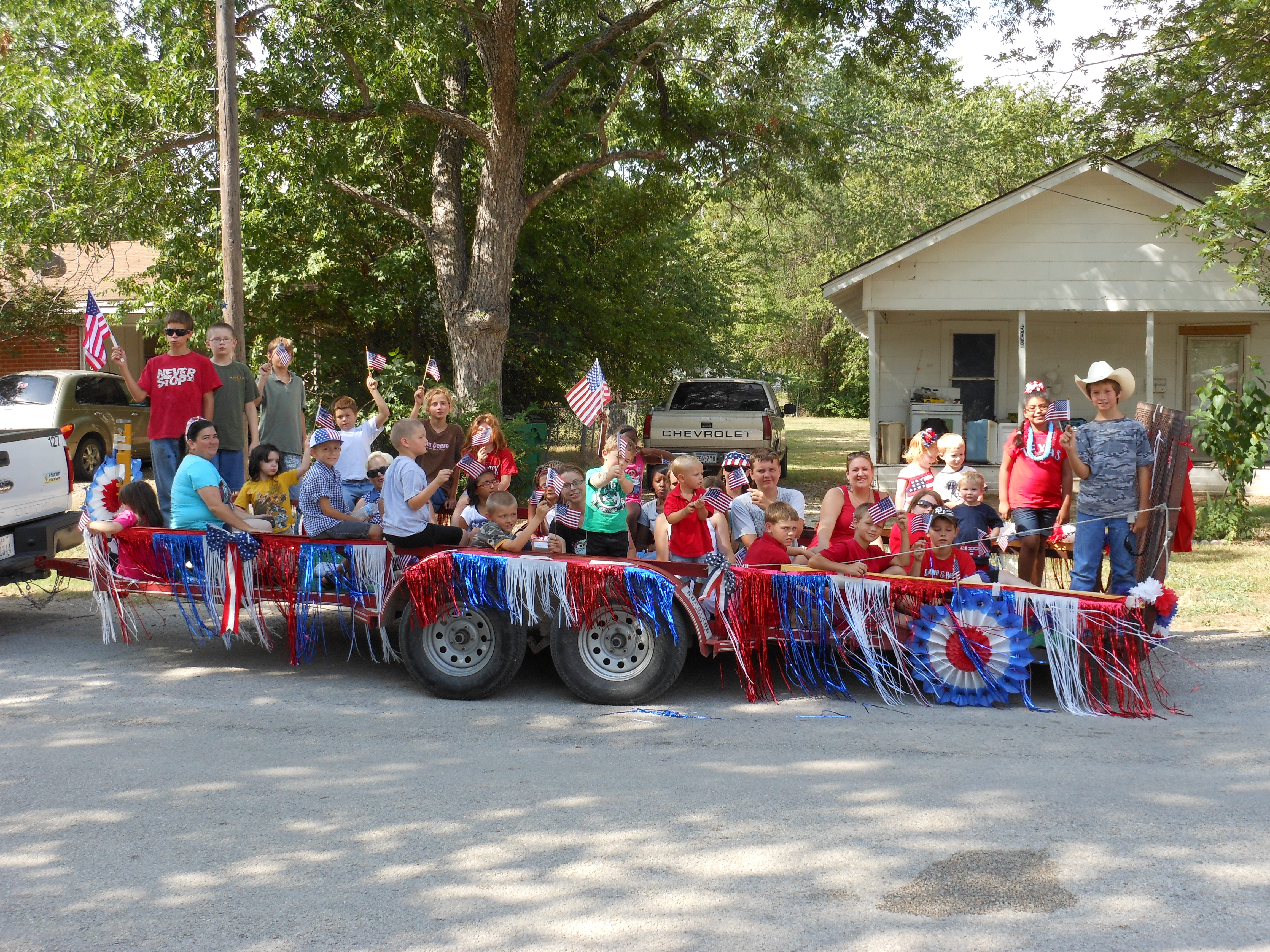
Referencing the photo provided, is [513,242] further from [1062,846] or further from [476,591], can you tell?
[1062,846]

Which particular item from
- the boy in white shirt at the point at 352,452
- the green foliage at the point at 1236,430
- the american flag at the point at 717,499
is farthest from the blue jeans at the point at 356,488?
the green foliage at the point at 1236,430

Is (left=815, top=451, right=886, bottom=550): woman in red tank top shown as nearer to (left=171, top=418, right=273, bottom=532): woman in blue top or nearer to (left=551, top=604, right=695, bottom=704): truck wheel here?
(left=551, top=604, right=695, bottom=704): truck wheel

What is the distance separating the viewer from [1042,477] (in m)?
7.50

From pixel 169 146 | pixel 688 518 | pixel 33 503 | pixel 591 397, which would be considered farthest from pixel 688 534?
pixel 169 146

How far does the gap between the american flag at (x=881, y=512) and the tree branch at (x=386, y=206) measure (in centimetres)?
944

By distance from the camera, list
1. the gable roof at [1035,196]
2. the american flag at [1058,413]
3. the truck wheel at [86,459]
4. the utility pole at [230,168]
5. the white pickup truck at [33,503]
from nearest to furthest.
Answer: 1. the american flag at [1058,413]
2. the white pickup truck at [33,503]
3. the utility pole at [230,168]
4. the gable roof at [1035,196]
5. the truck wheel at [86,459]

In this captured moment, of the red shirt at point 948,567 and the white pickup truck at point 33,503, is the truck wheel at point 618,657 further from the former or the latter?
the white pickup truck at point 33,503

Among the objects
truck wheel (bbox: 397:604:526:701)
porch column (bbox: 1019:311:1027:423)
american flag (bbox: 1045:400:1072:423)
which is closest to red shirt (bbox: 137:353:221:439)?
truck wheel (bbox: 397:604:526:701)

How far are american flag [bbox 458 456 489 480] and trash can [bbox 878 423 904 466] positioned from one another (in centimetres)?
1054

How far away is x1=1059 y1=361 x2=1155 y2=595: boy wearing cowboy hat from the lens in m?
6.64

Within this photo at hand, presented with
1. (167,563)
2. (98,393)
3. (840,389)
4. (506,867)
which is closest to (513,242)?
(98,393)

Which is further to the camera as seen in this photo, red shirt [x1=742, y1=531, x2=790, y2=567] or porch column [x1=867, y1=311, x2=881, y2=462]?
porch column [x1=867, y1=311, x2=881, y2=462]

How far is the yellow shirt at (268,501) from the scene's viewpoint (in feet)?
25.1

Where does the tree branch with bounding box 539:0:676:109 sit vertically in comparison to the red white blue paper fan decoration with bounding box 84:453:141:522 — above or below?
above
